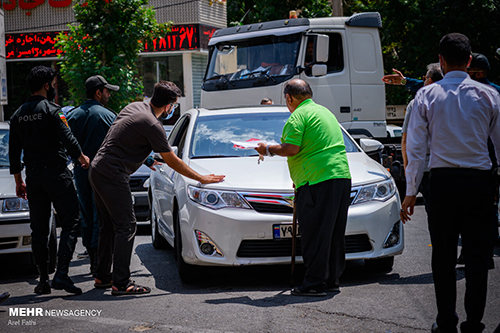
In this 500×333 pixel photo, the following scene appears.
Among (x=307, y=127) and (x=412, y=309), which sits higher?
(x=307, y=127)

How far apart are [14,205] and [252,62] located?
5.96 metres

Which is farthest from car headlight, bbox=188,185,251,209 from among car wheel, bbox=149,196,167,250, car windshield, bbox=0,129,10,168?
car windshield, bbox=0,129,10,168

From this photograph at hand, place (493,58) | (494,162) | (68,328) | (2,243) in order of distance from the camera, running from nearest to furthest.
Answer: (68,328) → (494,162) → (2,243) → (493,58)

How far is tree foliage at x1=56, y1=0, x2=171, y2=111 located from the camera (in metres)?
15.1

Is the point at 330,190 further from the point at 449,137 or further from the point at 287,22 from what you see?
the point at 287,22

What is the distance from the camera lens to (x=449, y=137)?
3.96 metres

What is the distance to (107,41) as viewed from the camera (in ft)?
50.1

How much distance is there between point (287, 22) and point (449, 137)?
7725 mm

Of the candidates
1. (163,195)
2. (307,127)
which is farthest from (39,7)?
(307,127)

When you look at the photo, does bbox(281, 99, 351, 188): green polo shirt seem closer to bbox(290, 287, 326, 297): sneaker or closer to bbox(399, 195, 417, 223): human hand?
bbox(290, 287, 326, 297): sneaker

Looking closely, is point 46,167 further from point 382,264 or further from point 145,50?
point 145,50

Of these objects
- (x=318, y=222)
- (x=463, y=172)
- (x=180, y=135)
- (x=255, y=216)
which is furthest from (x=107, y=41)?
(x=463, y=172)

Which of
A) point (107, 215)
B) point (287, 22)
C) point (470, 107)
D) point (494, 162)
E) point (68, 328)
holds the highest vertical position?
point (287, 22)

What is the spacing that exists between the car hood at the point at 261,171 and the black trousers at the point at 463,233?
1.88 meters
